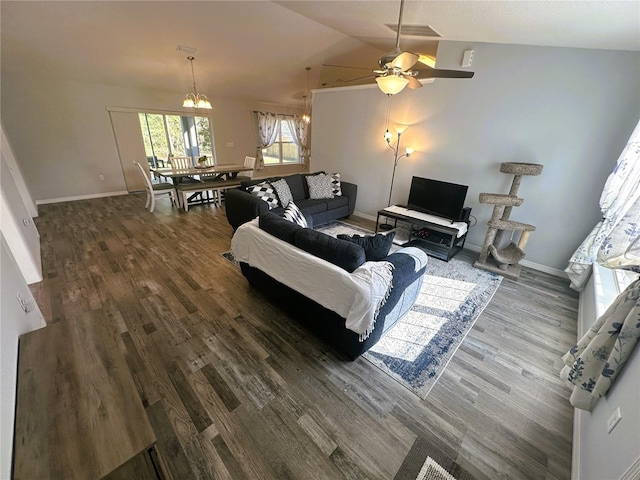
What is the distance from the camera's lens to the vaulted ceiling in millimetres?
2285

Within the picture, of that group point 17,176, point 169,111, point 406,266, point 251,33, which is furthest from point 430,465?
point 169,111

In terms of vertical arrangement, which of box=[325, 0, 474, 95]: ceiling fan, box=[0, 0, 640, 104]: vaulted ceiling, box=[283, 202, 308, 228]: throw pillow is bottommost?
box=[283, 202, 308, 228]: throw pillow

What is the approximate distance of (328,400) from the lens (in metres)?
1.67

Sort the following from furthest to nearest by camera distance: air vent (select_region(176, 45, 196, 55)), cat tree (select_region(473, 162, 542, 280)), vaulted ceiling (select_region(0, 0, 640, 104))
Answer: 1. air vent (select_region(176, 45, 196, 55))
2. cat tree (select_region(473, 162, 542, 280))
3. vaulted ceiling (select_region(0, 0, 640, 104))

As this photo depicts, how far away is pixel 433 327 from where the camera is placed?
232cm

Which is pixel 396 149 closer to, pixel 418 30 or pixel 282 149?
pixel 418 30

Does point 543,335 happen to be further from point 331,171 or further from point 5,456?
point 331,171

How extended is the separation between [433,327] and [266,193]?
9.59ft

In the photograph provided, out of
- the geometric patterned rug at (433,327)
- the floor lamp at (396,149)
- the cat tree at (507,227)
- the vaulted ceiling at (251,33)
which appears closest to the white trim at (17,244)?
the vaulted ceiling at (251,33)

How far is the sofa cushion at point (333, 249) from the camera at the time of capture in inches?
70.9

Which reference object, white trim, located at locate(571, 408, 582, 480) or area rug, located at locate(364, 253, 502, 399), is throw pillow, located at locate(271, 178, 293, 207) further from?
white trim, located at locate(571, 408, 582, 480)

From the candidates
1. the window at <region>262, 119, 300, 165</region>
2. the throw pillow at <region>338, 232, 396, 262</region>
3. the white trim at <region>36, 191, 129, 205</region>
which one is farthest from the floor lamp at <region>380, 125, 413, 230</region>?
the white trim at <region>36, 191, 129, 205</region>

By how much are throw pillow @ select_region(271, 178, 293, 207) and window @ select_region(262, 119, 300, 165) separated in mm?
5225

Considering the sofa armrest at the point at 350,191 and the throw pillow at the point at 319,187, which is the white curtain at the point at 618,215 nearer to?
the sofa armrest at the point at 350,191
